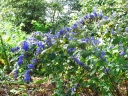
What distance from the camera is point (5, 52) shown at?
18.6 ft

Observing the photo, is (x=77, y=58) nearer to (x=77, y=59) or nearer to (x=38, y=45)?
(x=77, y=59)

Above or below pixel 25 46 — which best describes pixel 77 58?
below

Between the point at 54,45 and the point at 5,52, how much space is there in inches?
122

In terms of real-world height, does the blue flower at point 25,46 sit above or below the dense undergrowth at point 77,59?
above

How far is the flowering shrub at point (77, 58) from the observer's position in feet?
8.76

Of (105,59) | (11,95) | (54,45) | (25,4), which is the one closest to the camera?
(105,59)

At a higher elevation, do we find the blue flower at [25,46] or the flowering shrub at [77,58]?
the blue flower at [25,46]

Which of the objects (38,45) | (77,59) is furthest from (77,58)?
→ (38,45)

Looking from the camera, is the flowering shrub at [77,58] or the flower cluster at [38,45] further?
the flower cluster at [38,45]

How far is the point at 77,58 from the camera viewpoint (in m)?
2.88

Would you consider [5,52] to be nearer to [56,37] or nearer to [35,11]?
[56,37]

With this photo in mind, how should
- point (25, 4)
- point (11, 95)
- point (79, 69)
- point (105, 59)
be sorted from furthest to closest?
point (25, 4) → point (11, 95) → point (79, 69) → point (105, 59)

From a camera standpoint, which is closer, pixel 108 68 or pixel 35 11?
→ pixel 108 68

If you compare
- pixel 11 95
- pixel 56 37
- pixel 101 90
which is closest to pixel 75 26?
pixel 56 37
